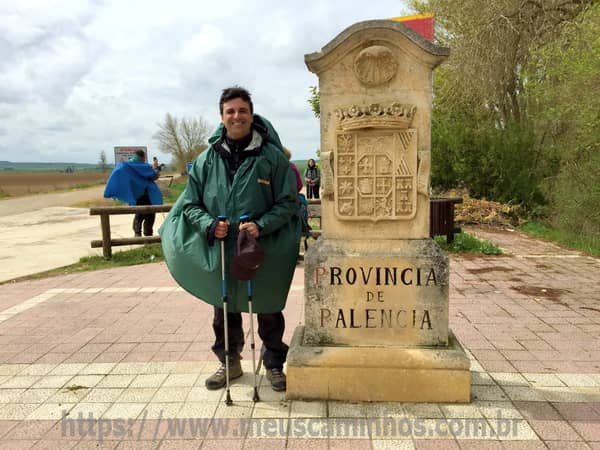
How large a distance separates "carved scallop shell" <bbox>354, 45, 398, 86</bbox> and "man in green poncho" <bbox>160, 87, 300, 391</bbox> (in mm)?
752

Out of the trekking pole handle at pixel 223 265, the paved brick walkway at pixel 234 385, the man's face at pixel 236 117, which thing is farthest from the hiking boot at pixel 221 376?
the man's face at pixel 236 117

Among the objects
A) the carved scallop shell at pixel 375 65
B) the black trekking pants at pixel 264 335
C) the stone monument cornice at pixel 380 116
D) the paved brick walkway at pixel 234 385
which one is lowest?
the paved brick walkway at pixel 234 385

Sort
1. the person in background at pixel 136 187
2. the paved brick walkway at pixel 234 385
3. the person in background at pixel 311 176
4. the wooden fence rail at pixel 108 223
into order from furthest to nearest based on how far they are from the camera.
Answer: the person in background at pixel 311 176
the person in background at pixel 136 187
the wooden fence rail at pixel 108 223
the paved brick walkway at pixel 234 385

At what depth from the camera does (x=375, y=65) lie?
2967mm

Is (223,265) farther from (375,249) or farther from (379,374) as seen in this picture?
(379,374)

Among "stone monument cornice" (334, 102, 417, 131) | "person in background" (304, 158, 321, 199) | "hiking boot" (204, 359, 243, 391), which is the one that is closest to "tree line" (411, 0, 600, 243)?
"person in background" (304, 158, 321, 199)

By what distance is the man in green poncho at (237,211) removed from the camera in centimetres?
309

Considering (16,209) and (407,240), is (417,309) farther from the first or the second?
(16,209)

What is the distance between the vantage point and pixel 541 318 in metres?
4.86

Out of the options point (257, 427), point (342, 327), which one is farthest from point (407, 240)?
point (257, 427)

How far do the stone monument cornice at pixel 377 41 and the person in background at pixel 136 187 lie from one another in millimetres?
7007

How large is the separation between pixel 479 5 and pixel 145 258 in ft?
33.6

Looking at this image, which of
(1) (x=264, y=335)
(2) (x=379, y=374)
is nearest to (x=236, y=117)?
(1) (x=264, y=335)

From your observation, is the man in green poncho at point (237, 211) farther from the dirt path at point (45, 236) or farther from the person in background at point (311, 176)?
the person in background at point (311, 176)
